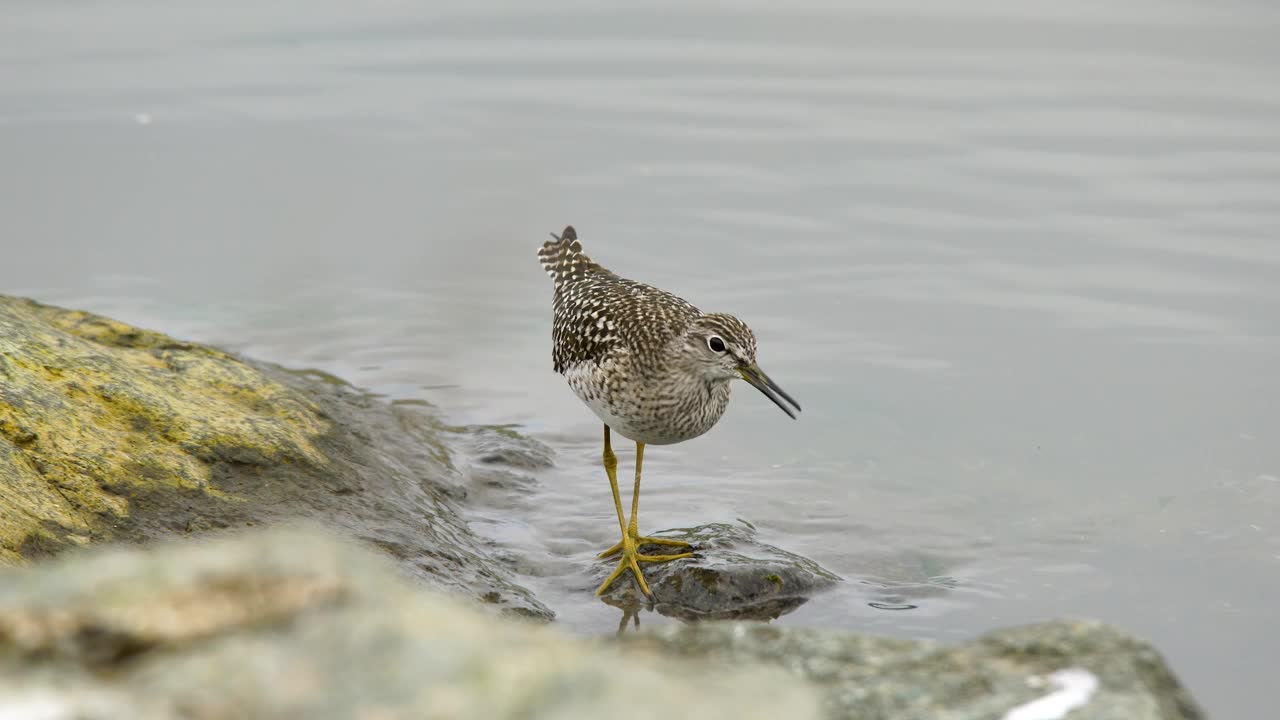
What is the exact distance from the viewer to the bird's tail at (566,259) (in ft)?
27.2

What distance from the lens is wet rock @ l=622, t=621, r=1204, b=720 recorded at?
251 centimetres

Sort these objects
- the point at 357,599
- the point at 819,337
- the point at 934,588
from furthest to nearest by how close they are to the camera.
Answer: the point at 819,337 → the point at 934,588 → the point at 357,599

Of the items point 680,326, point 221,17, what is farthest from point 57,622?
point 221,17

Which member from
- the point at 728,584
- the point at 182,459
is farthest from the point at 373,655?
the point at 728,584

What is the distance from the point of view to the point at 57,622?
2047 mm

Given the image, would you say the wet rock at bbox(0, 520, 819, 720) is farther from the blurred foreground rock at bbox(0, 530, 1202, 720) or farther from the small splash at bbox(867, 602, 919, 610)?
the small splash at bbox(867, 602, 919, 610)

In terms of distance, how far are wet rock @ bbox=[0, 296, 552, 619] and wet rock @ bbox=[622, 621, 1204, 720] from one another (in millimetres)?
2901

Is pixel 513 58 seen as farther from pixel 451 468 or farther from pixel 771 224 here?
pixel 451 468

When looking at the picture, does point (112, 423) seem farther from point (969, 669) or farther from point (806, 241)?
point (806, 241)

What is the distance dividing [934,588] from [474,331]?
4.47 meters

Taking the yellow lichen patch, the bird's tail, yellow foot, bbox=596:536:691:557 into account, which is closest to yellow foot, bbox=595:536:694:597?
yellow foot, bbox=596:536:691:557

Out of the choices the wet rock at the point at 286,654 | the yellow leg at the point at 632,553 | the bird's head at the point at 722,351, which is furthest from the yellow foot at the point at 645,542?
the wet rock at the point at 286,654

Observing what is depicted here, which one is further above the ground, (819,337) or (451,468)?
(819,337)

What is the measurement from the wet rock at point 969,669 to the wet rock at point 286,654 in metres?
0.38
